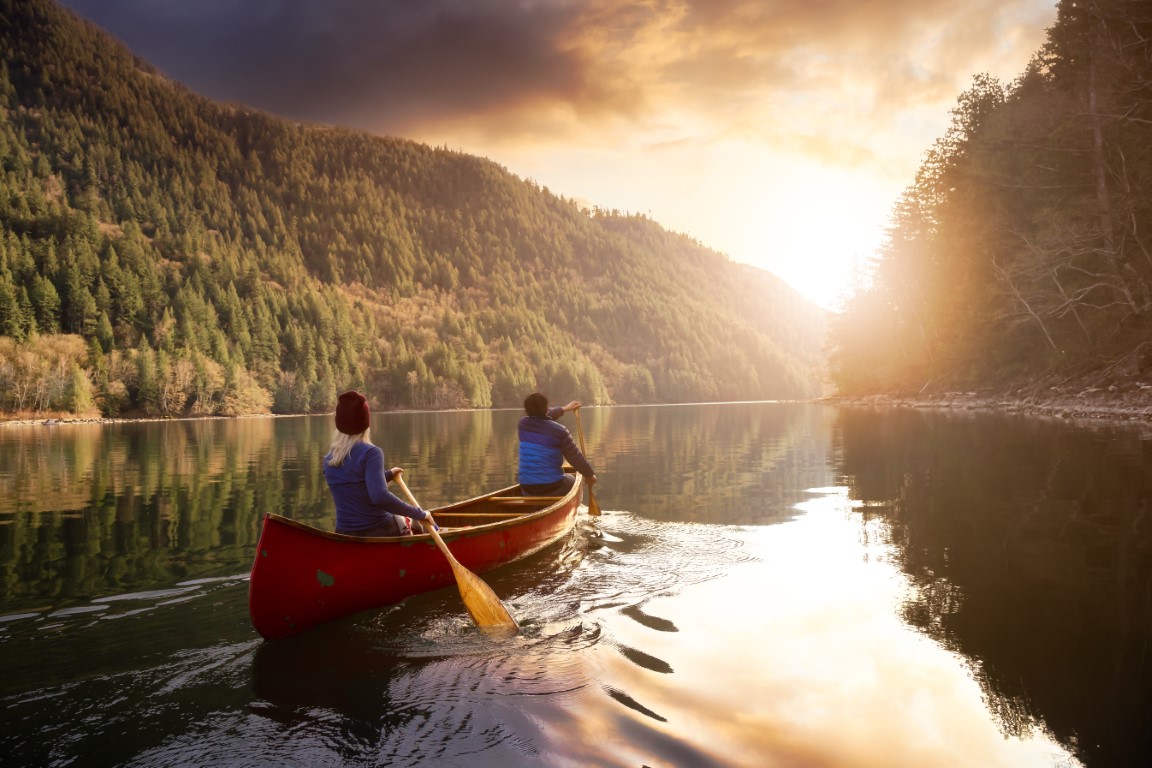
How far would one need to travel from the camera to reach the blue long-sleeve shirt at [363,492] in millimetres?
7762

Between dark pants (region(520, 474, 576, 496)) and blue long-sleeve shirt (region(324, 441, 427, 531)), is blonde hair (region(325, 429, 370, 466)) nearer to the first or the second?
blue long-sleeve shirt (region(324, 441, 427, 531))

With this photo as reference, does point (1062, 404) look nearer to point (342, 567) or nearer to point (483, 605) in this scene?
point (483, 605)

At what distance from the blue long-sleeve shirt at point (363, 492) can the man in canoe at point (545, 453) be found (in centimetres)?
448

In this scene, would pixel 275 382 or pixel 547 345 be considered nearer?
pixel 275 382

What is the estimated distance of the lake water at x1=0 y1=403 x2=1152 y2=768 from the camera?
471 cm

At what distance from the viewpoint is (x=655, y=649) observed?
6539 millimetres

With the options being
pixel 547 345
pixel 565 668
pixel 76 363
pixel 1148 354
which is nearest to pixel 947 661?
pixel 565 668

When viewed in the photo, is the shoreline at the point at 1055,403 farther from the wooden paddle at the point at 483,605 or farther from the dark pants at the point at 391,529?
the dark pants at the point at 391,529

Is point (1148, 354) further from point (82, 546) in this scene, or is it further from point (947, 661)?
point (82, 546)

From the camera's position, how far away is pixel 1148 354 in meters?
30.5

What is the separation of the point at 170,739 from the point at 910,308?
212 ft

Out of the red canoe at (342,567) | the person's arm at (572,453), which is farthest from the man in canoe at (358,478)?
the person's arm at (572,453)

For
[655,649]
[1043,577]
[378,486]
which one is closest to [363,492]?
[378,486]

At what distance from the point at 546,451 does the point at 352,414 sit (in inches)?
225
